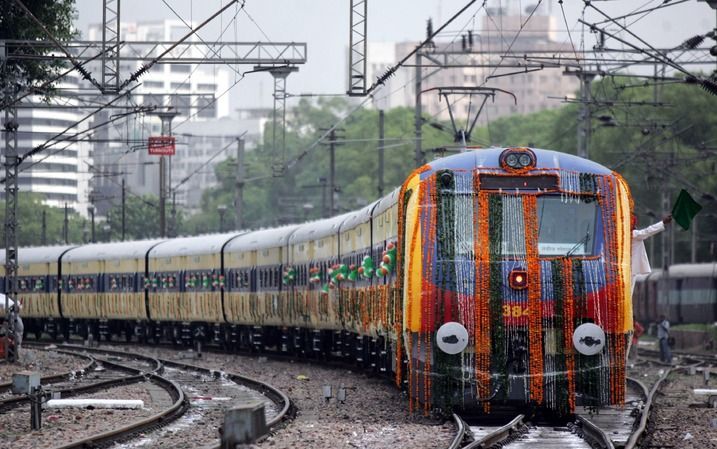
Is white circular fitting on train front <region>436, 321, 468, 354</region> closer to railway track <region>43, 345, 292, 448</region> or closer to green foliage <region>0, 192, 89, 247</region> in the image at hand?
railway track <region>43, 345, 292, 448</region>

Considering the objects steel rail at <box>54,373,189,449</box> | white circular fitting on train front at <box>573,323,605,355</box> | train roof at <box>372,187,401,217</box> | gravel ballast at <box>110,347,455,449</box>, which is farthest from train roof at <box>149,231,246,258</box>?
white circular fitting on train front at <box>573,323,605,355</box>

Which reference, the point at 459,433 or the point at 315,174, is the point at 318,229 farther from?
the point at 315,174

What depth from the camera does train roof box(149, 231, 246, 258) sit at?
154 ft

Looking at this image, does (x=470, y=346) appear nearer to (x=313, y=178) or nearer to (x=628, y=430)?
(x=628, y=430)

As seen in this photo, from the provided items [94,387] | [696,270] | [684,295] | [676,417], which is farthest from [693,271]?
[676,417]

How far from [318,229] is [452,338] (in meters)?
16.5

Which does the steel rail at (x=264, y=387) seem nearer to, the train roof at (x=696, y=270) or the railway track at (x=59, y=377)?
the railway track at (x=59, y=377)

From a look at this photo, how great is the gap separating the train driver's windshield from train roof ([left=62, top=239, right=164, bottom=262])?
116ft

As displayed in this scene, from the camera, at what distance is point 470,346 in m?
18.2

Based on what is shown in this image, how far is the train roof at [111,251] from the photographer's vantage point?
2108 inches

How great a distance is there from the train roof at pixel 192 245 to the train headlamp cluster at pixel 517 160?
2783 centimetres

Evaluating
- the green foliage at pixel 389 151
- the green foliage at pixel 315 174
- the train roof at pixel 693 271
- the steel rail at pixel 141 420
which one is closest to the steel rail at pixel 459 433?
the steel rail at pixel 141 420

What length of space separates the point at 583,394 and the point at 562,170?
2.58 meters

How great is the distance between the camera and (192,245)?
48781 millimetres
